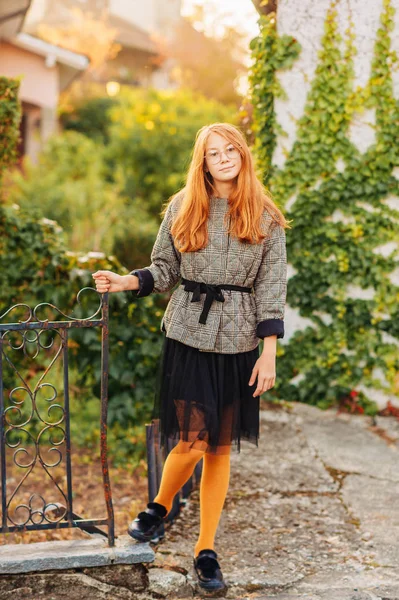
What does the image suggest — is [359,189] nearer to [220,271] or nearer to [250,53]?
[250,53]

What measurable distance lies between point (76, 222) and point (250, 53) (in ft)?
14.0

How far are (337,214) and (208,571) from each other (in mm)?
2842

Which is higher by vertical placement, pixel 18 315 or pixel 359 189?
pixel 359 189

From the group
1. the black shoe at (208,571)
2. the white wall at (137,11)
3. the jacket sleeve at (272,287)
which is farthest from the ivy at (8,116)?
the white wall at (137,11)

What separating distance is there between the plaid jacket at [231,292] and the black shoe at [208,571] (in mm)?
788

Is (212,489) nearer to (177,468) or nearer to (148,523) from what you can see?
(177,468)

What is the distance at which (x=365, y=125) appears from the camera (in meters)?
4.75

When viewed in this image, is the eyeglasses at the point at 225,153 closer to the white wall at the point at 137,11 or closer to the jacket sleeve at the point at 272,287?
the jacket sleeve at the point at 272,287

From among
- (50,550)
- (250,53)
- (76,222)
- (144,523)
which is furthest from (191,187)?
(76,222)

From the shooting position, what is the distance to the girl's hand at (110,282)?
260 cm

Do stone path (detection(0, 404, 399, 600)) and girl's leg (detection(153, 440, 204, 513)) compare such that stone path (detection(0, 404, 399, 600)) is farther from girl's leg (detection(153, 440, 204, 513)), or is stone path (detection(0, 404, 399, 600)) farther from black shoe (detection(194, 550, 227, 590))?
girl's leg (detection(153, 440, 204, 513))

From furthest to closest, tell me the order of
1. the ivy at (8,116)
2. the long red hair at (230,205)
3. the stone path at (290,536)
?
the ivy at (8,116) → the stone path at (290,536) → the long red hair at (230,205)

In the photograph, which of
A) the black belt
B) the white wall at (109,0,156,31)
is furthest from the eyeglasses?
the white wall at (109,0,156,31)

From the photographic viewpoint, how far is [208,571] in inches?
106
